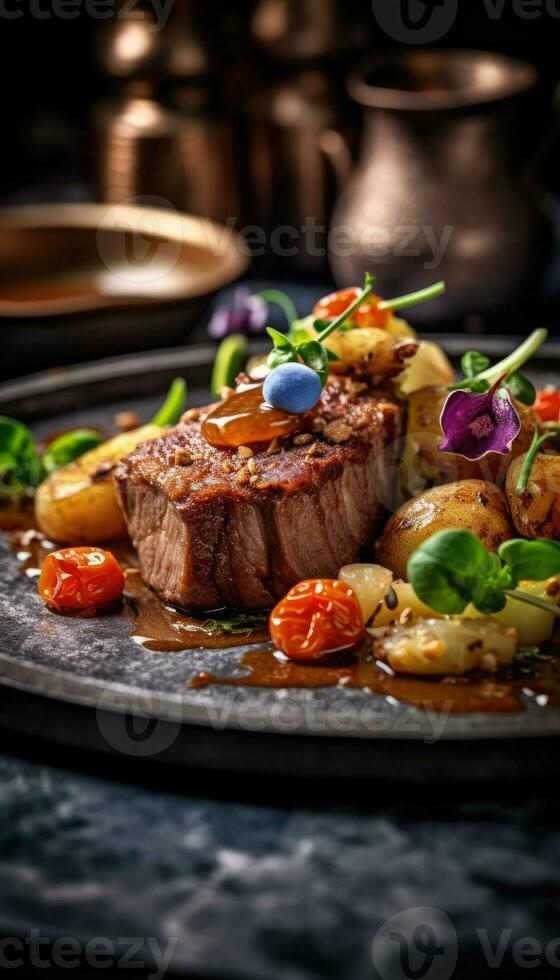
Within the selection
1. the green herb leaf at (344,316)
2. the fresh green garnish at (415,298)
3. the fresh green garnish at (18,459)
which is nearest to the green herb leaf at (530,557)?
the green herb leaf at (344,316)

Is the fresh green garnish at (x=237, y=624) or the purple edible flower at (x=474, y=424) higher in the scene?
the purple edible flower at (x=474, y=424)

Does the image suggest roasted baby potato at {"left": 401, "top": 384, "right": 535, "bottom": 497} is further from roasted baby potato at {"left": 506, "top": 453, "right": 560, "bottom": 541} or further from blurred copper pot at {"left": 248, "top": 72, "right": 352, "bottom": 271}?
blurred copper pot at {"left": 248, "top": 72, "right": 352, "bottom": 271}

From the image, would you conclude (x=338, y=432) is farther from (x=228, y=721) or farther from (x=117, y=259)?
(x=117, y=259)

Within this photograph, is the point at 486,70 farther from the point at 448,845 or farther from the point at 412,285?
the point at 448,845

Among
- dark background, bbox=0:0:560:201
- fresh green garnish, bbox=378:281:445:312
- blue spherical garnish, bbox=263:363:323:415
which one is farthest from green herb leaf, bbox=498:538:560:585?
dark background, bbox=0:0:560:201

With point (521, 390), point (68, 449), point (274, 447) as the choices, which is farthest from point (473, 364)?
point (68, 449)

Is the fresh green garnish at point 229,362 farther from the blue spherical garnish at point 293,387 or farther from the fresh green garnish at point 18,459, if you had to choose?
the blue spherical garnish at point 293,387
